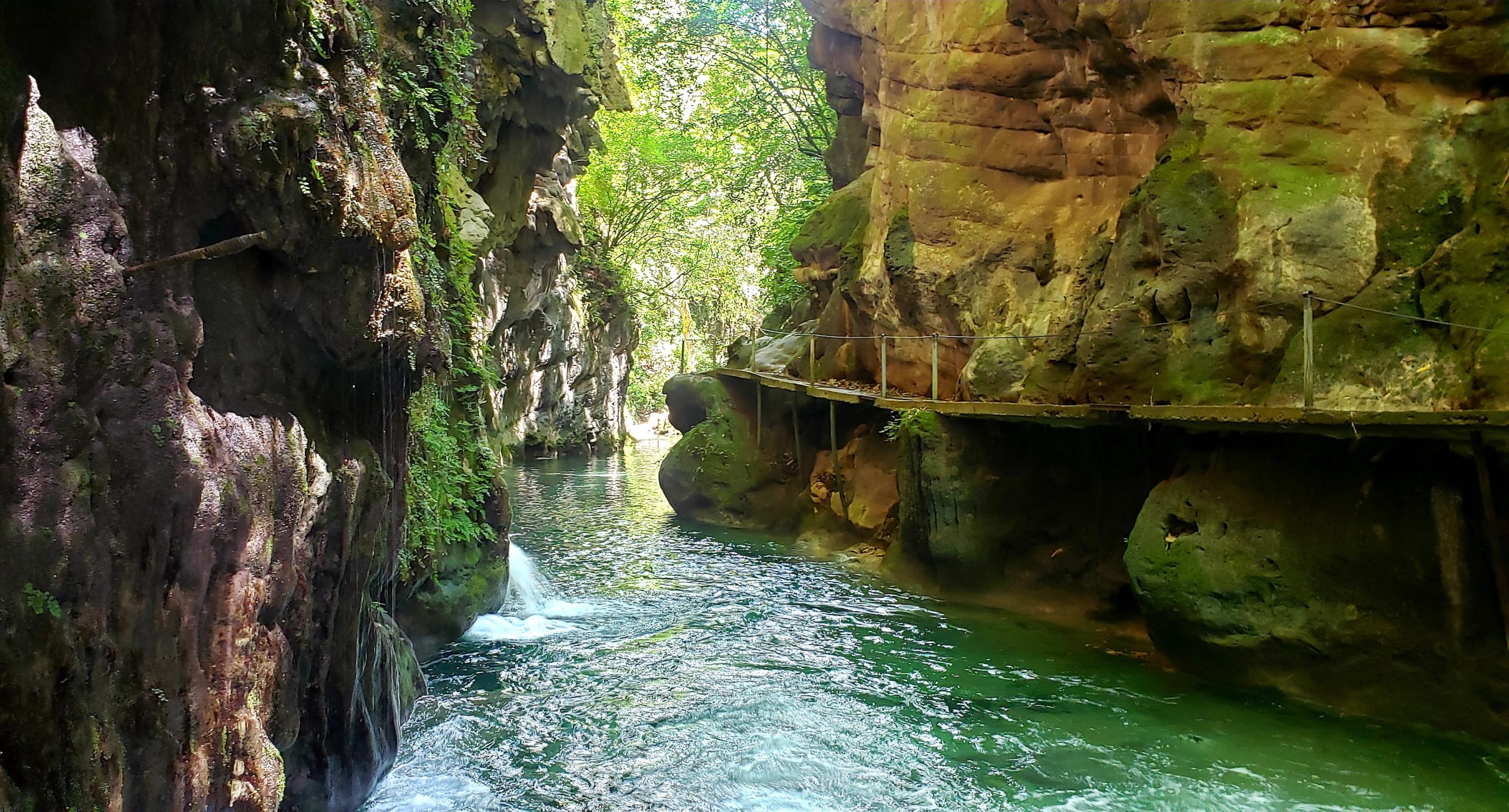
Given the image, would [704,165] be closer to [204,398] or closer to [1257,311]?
[1257,311]

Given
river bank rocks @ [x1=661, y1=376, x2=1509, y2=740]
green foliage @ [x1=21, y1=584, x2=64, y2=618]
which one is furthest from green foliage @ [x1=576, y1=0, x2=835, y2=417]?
green foliage @ [x1=21, y1=584, x2=64, y2=618]

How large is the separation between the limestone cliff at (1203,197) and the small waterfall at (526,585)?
6419 mm

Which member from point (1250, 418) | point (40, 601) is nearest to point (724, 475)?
point (1250, 418)

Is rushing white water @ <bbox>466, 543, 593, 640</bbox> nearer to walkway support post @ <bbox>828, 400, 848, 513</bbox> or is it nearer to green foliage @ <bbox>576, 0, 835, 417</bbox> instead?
walkway support post @ <bbox>828, 400, 848, 513</bbox>

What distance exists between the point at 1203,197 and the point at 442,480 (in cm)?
844

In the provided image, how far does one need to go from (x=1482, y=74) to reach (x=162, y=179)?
1103 centimetres

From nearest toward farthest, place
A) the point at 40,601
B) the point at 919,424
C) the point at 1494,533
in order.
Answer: the point at 40,601
the point at 1494,533
the point at 919,424

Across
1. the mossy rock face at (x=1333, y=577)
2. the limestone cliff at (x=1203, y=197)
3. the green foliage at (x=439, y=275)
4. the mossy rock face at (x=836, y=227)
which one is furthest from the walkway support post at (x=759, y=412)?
the mossy rock face at (x=1333, y=577)

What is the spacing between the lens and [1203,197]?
10.8m

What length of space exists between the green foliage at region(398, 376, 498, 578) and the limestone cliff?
665 cm

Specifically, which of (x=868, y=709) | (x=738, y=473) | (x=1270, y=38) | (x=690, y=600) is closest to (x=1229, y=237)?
(x=1270, y=38)

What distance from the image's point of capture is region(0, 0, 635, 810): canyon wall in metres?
3.81

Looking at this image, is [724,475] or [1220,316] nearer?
[1220,316]

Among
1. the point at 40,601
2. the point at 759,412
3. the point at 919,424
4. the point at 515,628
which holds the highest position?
the point at 759,412
